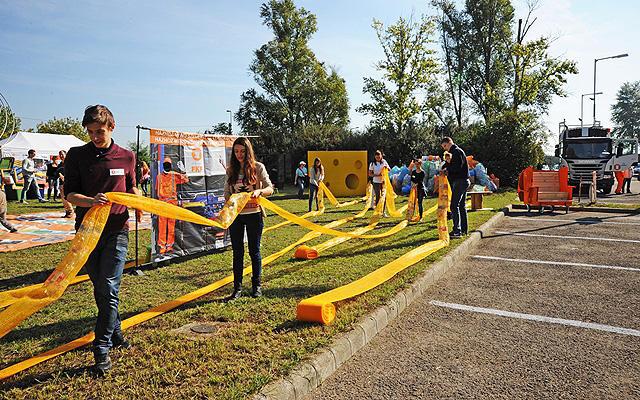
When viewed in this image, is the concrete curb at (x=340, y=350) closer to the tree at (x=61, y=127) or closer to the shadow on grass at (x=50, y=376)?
the shadow on grass at (x=50, y=376)

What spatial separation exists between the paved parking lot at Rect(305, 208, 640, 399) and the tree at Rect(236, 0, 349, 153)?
43.7m

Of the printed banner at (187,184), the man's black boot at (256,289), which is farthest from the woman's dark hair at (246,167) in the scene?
the printed banner at (187,184)

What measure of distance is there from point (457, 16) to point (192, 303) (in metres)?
43.6

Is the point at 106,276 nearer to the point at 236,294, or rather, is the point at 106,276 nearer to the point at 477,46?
the point at 236,294

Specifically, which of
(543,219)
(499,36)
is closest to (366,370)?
(543,219)

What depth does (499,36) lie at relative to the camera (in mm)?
40406

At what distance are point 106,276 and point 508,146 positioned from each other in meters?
25.2

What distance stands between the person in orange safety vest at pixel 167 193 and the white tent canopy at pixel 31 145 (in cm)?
2276

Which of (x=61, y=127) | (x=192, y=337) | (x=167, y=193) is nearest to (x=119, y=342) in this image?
(x=192, y=337)

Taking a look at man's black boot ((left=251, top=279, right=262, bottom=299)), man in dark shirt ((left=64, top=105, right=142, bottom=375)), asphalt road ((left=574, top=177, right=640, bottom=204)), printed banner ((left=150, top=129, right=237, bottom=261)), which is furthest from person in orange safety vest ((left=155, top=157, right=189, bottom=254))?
asphalt road ((left=574, top=177, right=640, bottom=204))

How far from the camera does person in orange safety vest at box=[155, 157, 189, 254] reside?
6.75 metres

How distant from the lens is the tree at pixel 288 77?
4966 cm

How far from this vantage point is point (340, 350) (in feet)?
12.3

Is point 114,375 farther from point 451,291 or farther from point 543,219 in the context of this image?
point 543,219
